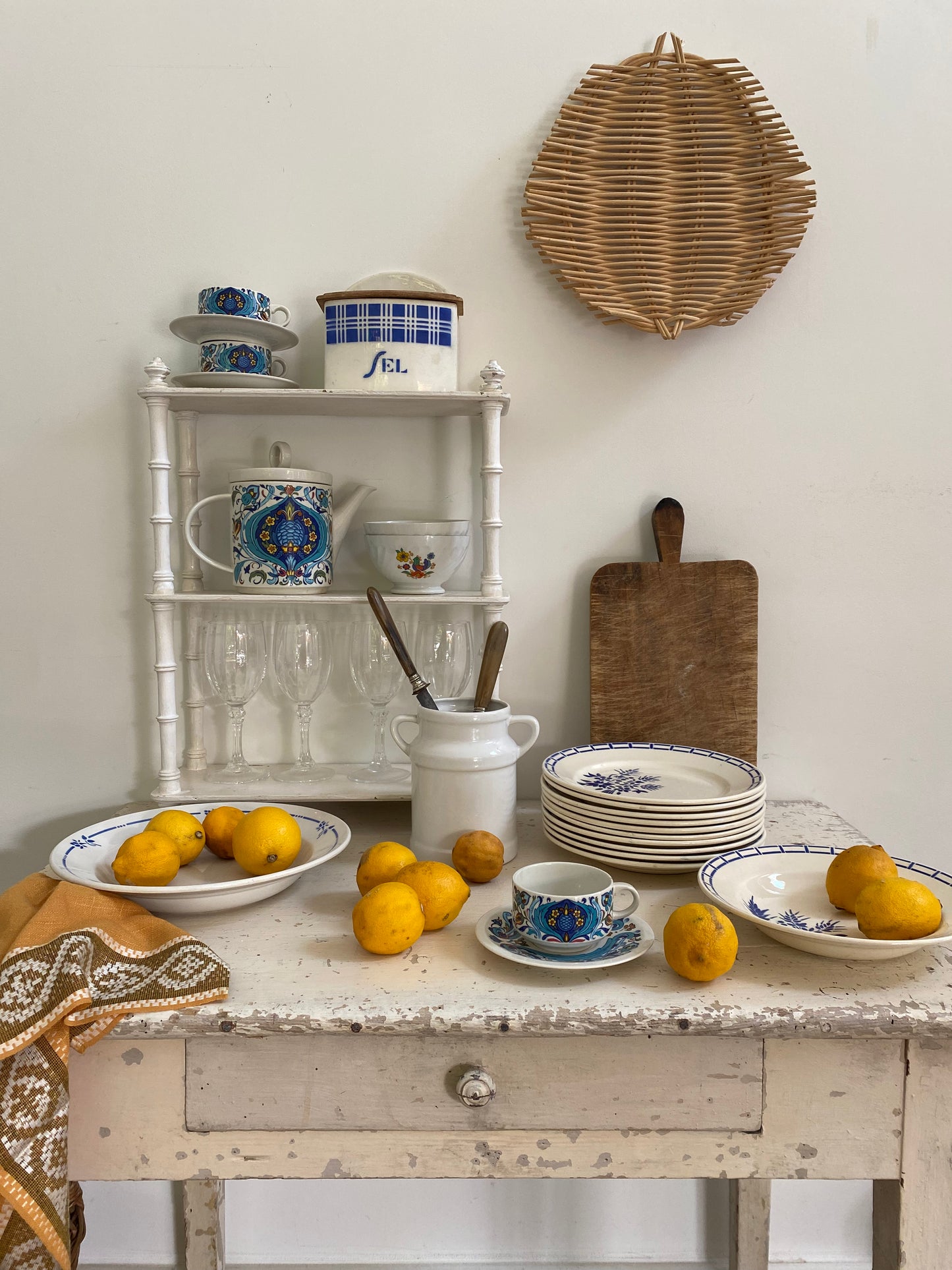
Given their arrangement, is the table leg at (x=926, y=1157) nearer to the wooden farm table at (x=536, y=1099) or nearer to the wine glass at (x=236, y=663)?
the wooden farm table at (x=536, y=1099)

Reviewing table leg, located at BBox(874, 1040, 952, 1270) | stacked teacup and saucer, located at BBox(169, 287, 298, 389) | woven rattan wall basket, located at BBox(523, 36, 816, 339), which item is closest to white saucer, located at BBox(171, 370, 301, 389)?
stacked teacup and saucer, located at BBox(169, 287, 298, 389)

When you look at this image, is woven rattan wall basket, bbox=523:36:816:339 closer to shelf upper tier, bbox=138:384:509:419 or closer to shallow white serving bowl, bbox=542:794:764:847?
shelf upper tier, bbox=138:384:509:419

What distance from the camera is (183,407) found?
4.31 feet

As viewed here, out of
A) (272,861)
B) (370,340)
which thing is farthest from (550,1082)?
(370,340)

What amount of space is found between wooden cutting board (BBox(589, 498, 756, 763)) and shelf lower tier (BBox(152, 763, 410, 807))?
0.33 metres

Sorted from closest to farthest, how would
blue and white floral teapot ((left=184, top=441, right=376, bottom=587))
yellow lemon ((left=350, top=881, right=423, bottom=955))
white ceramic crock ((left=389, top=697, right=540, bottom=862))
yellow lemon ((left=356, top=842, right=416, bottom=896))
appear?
yellow lemon ((left=350, top=881, right=423, bottom=955)), yellow lemon ((left=356, top=842, right=416, bottom=896)), white ceramic crock ((left=389, top=697, right=540, bottom=862)), blue and white floral teapot ((left=184, top=441, right=376, bottom=587))

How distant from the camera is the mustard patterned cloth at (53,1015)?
2.52 feet

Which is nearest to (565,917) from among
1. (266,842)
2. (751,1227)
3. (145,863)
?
(266,842)

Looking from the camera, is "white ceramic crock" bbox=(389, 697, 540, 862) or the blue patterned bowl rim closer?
the blue patterned bowl rim

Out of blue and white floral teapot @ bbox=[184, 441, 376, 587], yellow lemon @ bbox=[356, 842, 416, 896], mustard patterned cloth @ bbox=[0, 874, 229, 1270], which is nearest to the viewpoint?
mustard patterned cloth @ bbox=[0, 874, 229, 1270]

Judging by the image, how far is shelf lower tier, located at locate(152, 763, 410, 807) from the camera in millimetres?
1252

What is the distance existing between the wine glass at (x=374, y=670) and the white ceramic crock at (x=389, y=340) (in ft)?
1.15

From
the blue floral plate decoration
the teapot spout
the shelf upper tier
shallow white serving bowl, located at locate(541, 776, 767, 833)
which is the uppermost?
the shelf upper tier

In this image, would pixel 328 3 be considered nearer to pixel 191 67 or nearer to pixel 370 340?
pixel 191 67
